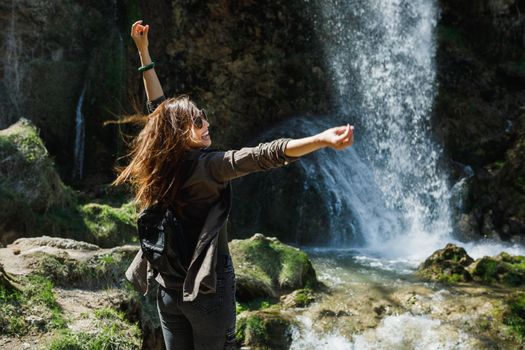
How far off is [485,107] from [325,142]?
1167 centimetres

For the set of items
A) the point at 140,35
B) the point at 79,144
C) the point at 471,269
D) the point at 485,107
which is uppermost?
the point at 485,107

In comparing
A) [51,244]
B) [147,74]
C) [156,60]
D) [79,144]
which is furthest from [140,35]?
[156,60]

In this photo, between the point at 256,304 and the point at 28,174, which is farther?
the point at 28,174

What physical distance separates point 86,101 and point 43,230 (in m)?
4.65

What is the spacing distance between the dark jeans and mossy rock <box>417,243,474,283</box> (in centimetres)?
576

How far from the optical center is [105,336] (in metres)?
3.94

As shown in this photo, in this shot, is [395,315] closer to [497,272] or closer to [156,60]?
[497,272]

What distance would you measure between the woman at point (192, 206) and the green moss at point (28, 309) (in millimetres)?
1752

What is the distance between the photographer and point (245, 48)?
12500mm

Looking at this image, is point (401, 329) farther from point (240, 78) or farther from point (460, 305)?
point (240, 78)

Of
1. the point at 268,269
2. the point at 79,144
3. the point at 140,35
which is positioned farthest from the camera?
the point at 79,144

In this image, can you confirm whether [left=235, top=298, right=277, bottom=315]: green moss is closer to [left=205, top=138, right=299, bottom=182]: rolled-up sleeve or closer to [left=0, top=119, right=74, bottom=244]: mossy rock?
[left=0, top=119, right=74, bottom=244]: mossy rock

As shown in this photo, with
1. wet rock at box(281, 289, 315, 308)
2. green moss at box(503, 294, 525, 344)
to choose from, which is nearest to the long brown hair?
wet rock at box(281, 289, 315, 308)

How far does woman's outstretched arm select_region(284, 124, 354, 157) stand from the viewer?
2158mm
